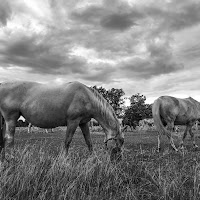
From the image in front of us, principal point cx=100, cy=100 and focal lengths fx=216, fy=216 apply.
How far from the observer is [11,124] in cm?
523

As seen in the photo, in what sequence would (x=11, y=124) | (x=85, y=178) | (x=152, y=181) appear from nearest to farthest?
(x=85, y=178)
(x=152, y=181)
(x=11, y=124)

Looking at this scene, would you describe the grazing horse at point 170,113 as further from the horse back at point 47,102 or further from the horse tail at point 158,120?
the horse back at point 47,102

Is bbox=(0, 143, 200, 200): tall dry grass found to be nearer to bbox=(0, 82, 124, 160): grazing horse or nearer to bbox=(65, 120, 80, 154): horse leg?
bbox=(65, 120, 80, 154): horse leg

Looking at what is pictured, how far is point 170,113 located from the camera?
359 inches

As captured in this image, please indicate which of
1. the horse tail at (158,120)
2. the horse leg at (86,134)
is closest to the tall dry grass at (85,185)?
the horse leg at (86,134)

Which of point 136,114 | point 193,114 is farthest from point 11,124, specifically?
point 136,114

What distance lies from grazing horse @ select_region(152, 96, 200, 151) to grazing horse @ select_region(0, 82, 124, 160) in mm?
3600

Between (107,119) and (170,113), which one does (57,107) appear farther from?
(170,113)

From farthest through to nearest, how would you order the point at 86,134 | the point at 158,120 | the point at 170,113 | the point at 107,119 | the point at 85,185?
1. the point at 170,113
2. the point at 158,120
3. the point at 86,134
4. the point at 107,119
5. the point at 85,185

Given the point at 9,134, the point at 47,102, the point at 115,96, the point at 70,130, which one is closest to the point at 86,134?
the point at 70,130

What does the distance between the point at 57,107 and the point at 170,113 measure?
5.58m

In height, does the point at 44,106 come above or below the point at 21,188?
above

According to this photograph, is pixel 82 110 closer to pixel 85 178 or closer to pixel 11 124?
pixel 11 124

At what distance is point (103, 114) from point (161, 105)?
433 cm
